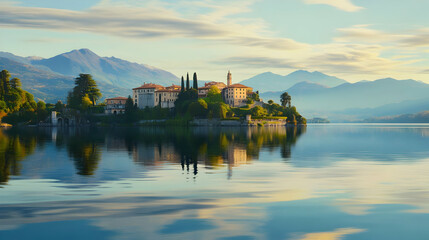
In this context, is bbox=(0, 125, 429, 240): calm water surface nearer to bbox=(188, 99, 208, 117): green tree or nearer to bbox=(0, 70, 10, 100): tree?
bbox=(188, 99, 208, 117): green tree

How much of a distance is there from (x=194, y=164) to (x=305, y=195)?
14.3 meters

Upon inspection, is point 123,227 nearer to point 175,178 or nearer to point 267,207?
point 267,207

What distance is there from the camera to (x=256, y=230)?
13539mm

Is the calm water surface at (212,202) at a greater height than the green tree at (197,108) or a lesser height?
lesser

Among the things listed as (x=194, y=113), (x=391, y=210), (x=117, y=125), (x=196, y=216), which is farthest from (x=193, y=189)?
(x=117, y=125)

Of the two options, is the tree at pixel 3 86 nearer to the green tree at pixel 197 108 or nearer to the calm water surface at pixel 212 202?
the green tree at pixel 197 108

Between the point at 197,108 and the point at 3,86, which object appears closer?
the point at 197,108

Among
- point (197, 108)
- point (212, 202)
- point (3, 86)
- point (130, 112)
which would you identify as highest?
point (3, 86)

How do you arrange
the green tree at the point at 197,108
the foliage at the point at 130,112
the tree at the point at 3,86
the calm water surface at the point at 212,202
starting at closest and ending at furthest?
the calm water surface at the point at 212,202
the green tree at the point at 197,108
the tree at the point at 3,86
the foliage at the point at 130,112

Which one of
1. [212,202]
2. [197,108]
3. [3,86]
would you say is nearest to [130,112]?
[197,108]

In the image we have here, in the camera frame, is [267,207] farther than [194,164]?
No

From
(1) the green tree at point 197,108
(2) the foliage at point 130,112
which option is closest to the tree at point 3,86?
(2) the foliage at point 130,112

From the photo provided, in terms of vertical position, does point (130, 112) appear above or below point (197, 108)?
below

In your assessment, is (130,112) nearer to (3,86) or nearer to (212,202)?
(3,86)
